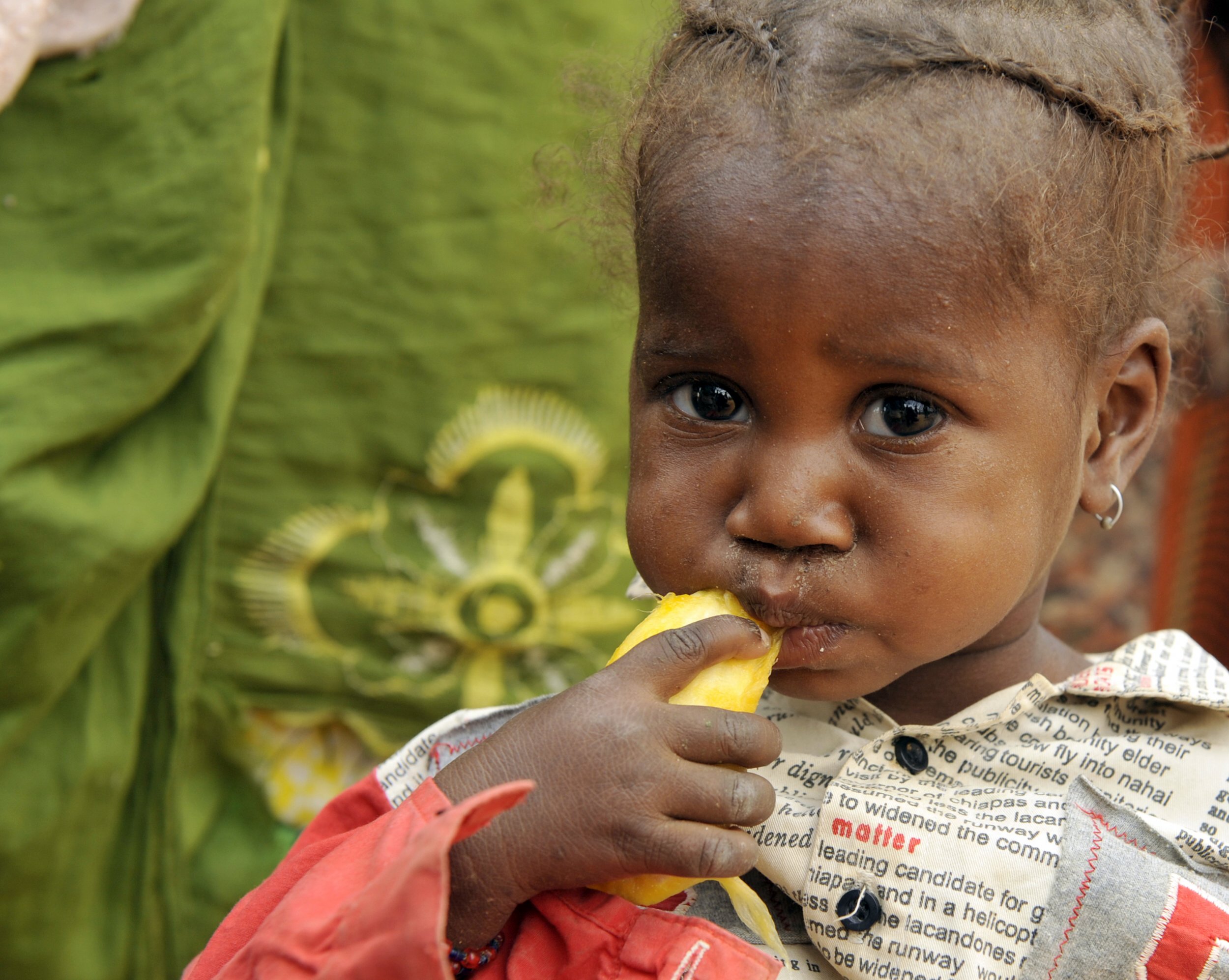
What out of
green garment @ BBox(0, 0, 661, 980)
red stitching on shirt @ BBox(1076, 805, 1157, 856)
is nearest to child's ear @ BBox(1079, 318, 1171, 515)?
red stitching on shirt @ BBox(1076, 805, 1157, 856)

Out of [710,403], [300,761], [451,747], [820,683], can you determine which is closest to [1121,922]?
[820,683]

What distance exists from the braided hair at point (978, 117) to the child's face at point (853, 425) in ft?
0.14

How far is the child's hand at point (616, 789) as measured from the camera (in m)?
1.04

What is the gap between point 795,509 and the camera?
111 cm

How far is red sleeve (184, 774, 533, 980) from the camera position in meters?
0.92

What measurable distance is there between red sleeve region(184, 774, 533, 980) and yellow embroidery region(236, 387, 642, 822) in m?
0.94

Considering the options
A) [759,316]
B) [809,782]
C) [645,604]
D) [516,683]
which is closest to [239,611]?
[516,683]

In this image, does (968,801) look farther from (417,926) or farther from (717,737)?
(417,926)

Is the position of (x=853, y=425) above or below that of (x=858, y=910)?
above

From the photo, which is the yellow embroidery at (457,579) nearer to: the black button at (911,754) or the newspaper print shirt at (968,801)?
the newspaper print shirt at (968,801)

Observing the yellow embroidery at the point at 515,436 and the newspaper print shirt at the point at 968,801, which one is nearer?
the newspaper print shirt at the point at 968,801

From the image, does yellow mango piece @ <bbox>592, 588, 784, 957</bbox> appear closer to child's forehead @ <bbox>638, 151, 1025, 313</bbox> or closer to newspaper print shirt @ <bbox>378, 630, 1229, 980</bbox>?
newspaper print shirt @ <bbox>378, 630, 1229, 980</bbox>

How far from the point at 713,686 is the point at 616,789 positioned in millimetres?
149

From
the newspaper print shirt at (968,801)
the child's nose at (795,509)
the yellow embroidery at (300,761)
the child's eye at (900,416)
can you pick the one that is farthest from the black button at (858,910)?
the yellow embroidery at (300,761)
